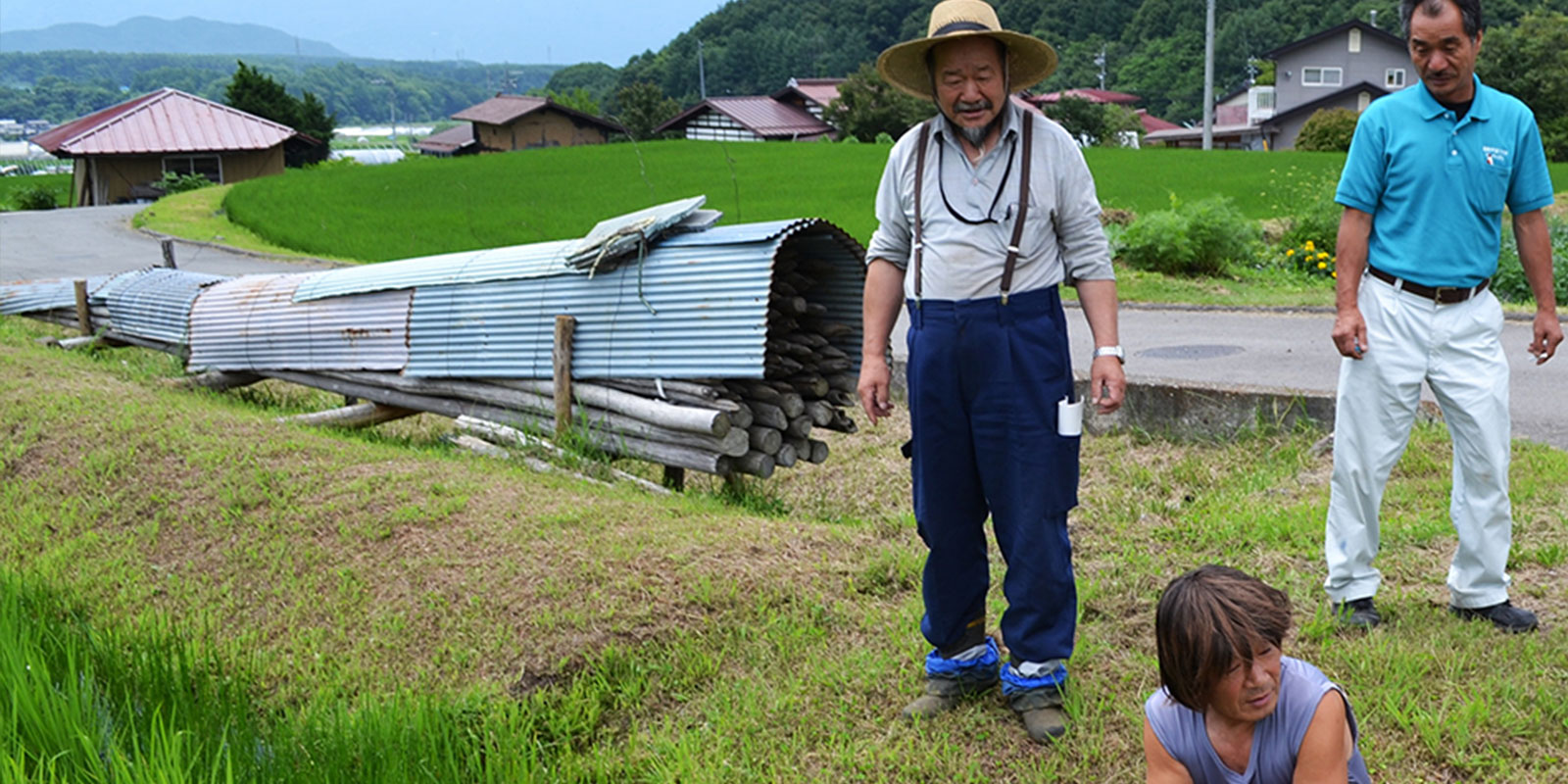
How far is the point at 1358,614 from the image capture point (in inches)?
157

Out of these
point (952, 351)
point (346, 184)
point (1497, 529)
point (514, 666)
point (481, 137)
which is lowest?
point (514, 666)

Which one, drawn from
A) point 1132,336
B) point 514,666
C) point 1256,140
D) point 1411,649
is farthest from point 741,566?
point 1256,140

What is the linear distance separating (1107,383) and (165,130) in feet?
156

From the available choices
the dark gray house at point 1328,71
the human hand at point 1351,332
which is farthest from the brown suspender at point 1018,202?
the dark gray house at point 1328,71

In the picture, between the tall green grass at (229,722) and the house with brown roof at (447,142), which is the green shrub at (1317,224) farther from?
the house with brown roof at (447,142)

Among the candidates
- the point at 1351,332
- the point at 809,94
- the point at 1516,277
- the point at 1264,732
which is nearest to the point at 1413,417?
the point at 1351,332

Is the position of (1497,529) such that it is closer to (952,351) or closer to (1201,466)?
(952,351)

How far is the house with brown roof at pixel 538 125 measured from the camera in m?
58.9

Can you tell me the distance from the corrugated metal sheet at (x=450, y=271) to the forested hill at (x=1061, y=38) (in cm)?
5806

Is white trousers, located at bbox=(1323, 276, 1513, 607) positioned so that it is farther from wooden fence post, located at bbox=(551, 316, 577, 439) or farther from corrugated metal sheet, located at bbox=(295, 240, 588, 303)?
corrugated metal sheet, located at bbox=(295, 240, 588, 303)

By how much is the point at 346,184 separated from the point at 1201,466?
94.4 feet

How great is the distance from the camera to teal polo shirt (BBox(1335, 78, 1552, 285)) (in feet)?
12.3

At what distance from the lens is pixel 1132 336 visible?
37.3ft

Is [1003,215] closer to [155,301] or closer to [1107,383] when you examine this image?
[1107,383]
